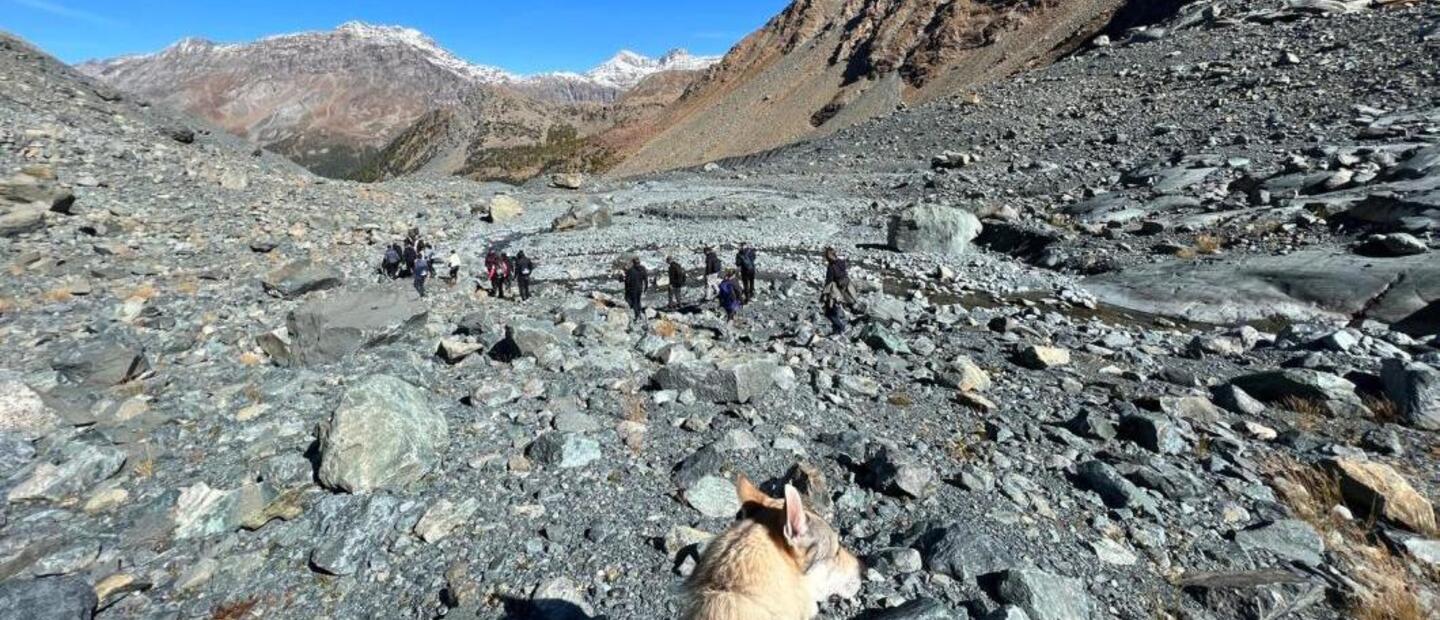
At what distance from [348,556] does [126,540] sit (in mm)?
2181

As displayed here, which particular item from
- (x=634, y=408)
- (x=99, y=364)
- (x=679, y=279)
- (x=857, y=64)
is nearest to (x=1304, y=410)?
(x=634, y=408)

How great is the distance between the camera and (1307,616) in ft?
15.3

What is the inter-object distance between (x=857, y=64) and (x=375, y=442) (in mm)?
100161

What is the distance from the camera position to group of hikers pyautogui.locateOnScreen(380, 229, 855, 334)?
13500mm

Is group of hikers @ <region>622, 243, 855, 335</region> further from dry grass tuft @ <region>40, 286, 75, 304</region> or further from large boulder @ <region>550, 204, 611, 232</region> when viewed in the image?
large boulder @ <region>550, 204, 611, 232</region>

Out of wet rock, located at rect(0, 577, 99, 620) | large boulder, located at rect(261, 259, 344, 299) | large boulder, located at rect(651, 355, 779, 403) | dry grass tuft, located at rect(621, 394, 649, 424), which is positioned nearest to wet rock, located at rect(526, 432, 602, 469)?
dry grass tuft, located at rect(621, 394, 649, 424)

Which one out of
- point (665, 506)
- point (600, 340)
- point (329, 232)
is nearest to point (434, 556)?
point (665, 506)

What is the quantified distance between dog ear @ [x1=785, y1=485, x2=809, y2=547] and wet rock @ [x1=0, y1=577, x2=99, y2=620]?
18.0 feet

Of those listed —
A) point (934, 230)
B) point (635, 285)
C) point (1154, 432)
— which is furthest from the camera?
point (934, 230)

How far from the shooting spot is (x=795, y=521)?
9.13 ft

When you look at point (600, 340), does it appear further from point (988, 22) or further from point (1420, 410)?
point (988, 22)

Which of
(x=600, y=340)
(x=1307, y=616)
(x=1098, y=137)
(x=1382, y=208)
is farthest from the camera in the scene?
(x=1098, y=137)

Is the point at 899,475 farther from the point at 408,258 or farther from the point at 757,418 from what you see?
the point at 408,258

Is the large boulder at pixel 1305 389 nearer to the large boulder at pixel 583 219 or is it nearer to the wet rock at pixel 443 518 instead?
the wet rock at pixel 443 518
